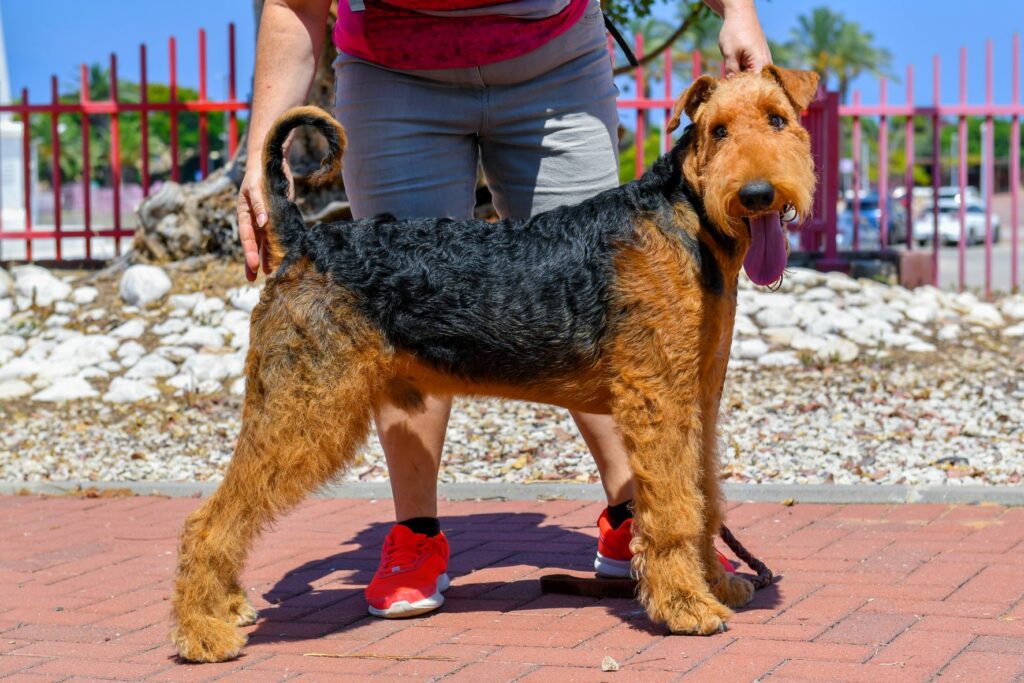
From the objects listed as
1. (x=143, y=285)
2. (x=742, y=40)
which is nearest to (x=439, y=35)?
(x=742, y=40)

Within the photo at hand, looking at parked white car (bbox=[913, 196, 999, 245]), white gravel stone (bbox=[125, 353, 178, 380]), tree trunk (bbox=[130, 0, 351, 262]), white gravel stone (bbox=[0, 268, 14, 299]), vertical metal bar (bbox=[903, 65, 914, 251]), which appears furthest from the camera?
parked white car (bbox=[913, 196, 999, 245])

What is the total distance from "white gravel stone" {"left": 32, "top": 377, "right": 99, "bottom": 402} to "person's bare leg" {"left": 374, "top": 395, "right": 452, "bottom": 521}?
4.77m

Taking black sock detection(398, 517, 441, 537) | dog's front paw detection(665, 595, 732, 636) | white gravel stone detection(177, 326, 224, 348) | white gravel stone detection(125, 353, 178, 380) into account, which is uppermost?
white gravel stone detection(177, 326, 224, 348)

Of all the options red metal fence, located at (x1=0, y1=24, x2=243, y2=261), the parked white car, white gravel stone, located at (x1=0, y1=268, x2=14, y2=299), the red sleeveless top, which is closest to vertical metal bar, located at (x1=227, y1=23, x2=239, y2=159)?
red metal fence, located at (x1=0, y1=24, x2=243, y2=261)

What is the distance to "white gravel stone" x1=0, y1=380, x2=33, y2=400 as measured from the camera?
8.06 meters

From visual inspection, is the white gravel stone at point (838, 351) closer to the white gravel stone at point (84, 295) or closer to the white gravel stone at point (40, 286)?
the white gravel stone at point (84, 295)

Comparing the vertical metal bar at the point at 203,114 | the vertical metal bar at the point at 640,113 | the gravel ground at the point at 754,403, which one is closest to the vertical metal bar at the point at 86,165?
the vertical metal bar at the point at 203,114

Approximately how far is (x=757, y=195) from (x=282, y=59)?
1692 millimetres

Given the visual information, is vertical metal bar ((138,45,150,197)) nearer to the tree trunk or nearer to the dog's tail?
the tree trunk

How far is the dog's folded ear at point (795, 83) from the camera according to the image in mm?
3219

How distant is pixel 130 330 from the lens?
29.5ft

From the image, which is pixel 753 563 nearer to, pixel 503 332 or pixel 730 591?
pixel 730 591

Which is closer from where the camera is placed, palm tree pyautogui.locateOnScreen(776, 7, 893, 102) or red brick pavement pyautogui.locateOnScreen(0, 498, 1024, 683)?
red brick pavement pyautogui.locateOnScreen(0, 498, 1024, 683)

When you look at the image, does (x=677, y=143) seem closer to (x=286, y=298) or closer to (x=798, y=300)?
(x=286, y=298)
